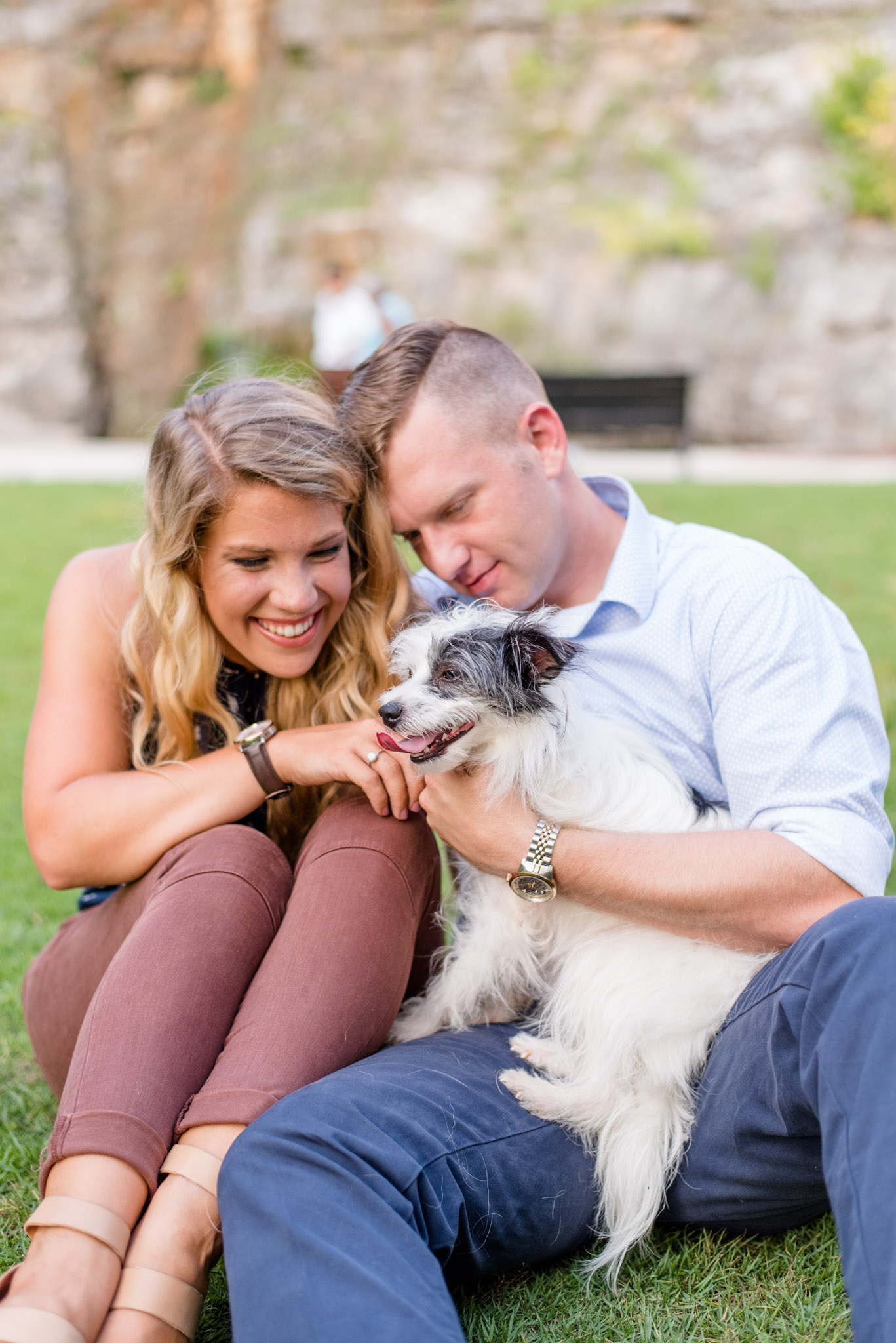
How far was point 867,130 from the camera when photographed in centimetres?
1641

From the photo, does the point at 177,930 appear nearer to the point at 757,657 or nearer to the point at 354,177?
the point at 757,657

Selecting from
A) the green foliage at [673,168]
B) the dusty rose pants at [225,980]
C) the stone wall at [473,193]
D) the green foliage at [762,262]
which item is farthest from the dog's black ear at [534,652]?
the green foliage at [673,168]

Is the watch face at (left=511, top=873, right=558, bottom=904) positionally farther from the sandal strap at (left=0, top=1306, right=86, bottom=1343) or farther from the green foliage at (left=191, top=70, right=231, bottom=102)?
the green foliage at (left=191, top=70, right=231, bottom=102)

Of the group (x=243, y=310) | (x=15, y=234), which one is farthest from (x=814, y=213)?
(x=15, y=234)

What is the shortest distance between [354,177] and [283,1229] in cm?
1939

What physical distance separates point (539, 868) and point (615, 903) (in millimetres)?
171

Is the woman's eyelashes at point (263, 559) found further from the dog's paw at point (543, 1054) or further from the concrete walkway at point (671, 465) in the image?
the concrete walkway at point (671, 465)

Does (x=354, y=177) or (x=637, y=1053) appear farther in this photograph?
(x=354, y=177)

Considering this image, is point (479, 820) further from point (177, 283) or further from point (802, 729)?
point (177, 283)

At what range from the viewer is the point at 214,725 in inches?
110

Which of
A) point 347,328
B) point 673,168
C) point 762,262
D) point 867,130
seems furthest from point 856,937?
point 673,168

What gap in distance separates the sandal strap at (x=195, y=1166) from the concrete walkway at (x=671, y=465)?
33.4ft

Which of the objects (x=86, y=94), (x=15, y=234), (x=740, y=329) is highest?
(x=86, y=94)

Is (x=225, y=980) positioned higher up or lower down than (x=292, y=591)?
lower down
